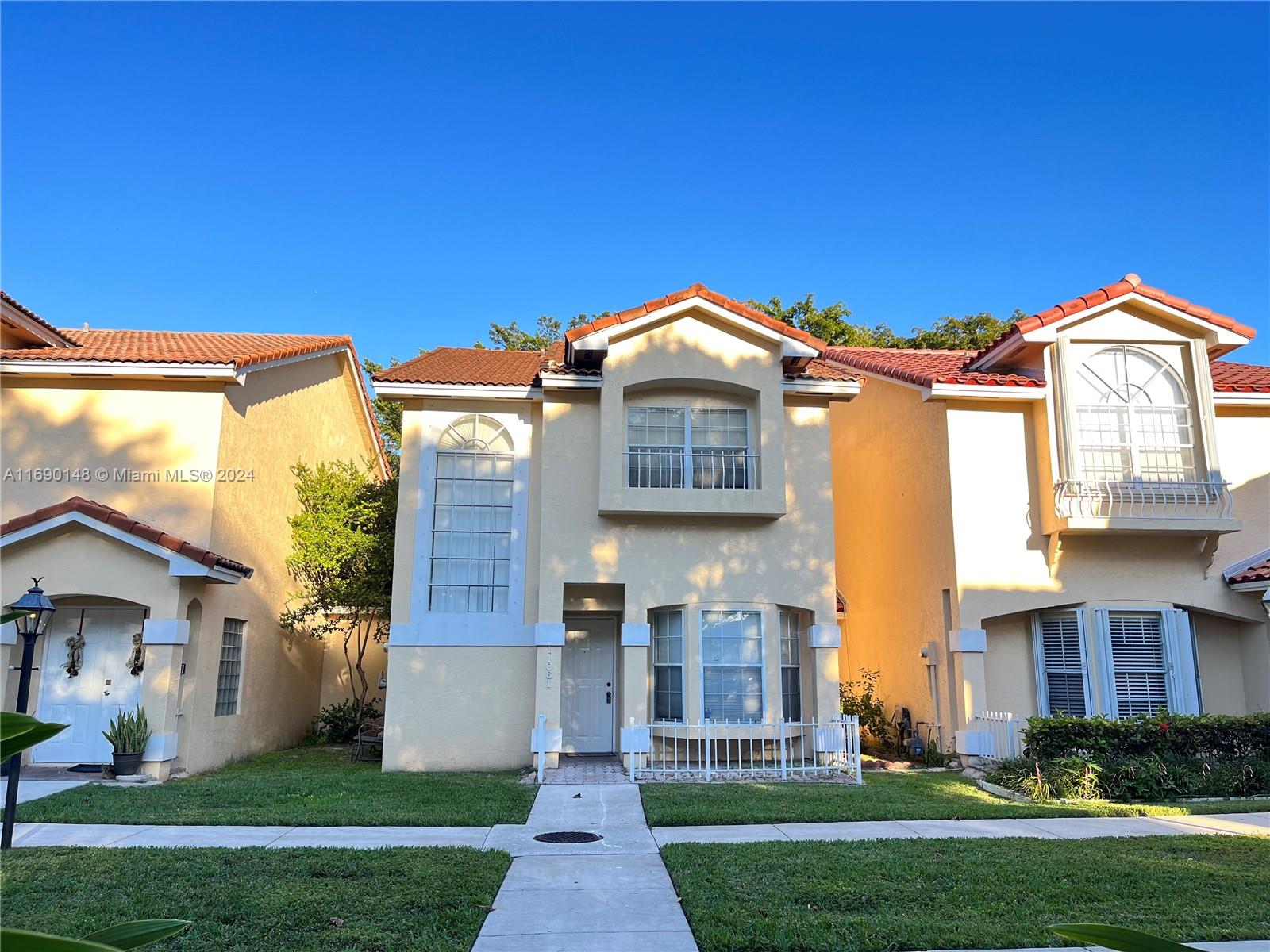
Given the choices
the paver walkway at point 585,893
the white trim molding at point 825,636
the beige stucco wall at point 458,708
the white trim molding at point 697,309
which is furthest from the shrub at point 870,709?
the paver walkway at point 585,893

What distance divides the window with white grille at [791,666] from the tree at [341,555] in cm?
707

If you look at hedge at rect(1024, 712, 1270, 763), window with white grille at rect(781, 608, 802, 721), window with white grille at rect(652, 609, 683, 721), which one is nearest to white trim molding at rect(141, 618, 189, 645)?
window with white grille at rect(652, 609, 683, 721)

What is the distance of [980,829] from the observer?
368 inches

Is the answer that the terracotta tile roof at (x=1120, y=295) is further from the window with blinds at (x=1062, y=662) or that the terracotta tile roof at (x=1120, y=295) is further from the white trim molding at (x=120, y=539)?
the white trim molding at (x=120, y=539)

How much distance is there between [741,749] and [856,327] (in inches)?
819

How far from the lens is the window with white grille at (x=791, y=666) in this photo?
1460 centimetres

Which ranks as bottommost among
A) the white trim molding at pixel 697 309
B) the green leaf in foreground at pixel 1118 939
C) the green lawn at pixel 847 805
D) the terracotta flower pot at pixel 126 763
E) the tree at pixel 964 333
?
the green lawn at pixel 847 805

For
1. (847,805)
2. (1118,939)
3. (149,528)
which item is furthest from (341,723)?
(1118,939)

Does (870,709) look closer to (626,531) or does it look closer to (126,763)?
(626,531)

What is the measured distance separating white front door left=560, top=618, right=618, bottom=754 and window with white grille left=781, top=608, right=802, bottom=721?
3.07 metres

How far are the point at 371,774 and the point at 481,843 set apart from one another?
17.8 feet

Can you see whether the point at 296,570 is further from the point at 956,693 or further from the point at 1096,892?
the point at 1096,892

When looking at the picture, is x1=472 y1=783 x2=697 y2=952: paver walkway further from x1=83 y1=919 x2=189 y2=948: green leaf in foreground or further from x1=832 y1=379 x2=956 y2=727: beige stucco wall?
x1=832 y1=379 x2=956 y2=727: beige stucco wall

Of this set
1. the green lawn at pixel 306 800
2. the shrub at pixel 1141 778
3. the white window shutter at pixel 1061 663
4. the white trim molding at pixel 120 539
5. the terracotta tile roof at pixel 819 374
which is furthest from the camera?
the terracotta tile roof at pixel 819 374
